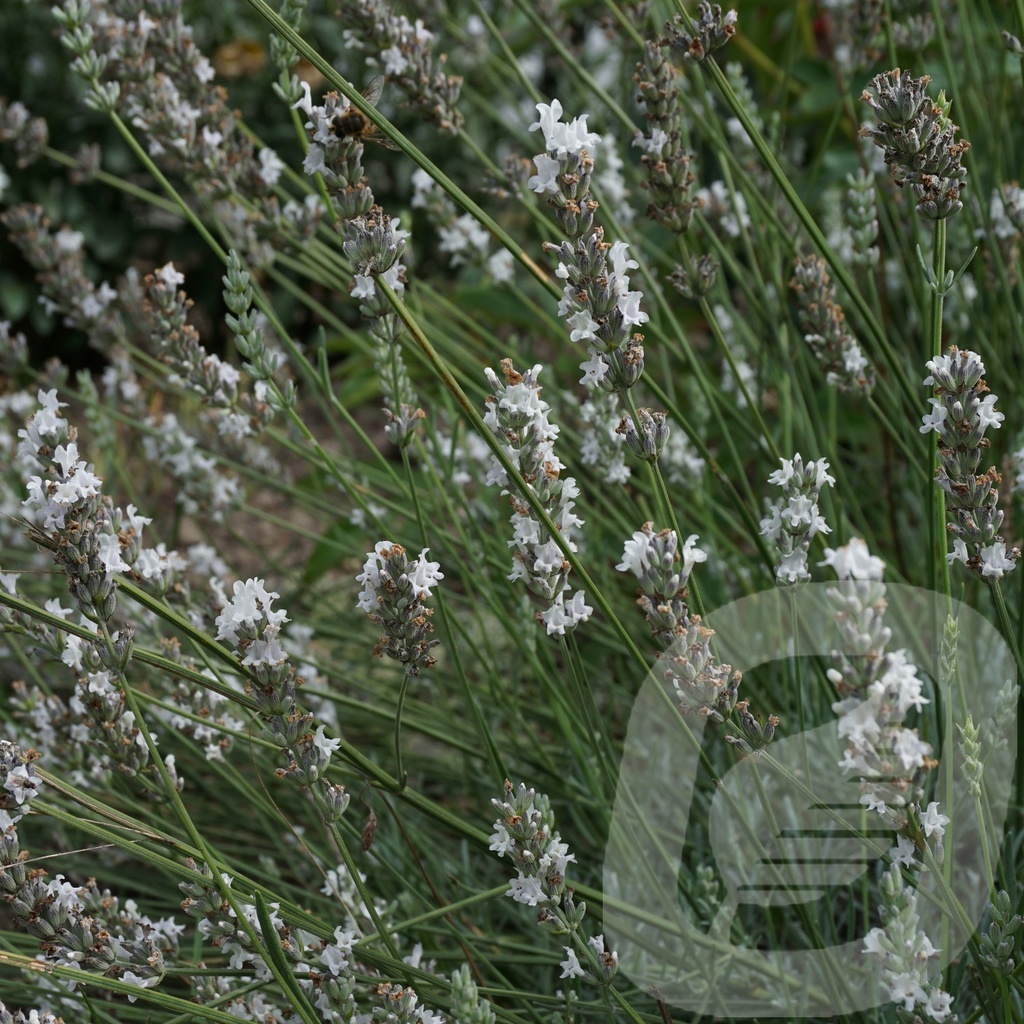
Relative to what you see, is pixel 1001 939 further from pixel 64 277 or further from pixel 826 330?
pixel 64 277

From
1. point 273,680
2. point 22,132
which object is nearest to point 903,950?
point 273,680

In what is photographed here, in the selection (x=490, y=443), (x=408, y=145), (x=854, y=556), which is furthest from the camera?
(x=408, y=145)

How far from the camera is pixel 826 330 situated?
1.23m

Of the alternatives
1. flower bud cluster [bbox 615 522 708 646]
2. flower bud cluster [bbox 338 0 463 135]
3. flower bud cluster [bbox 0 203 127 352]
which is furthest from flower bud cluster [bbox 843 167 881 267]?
flower bud cluster [bbox 0 203 127 352]

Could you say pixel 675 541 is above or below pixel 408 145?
below

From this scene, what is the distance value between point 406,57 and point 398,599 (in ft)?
2.15

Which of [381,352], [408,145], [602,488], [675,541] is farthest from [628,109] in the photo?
[675,541]

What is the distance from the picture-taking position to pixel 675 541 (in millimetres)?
821

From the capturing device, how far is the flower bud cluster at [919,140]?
0.86m

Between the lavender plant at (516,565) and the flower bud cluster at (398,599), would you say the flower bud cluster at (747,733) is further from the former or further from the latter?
the flower bud cluster at (398,599)

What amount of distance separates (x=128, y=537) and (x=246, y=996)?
1.68 ft

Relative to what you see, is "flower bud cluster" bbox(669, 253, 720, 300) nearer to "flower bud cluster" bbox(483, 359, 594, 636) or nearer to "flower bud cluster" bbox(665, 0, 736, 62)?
"flower bud cluster" bbox(665, 0, 736, 62)

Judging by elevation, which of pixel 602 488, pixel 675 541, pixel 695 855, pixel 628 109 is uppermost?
pixel 628 109

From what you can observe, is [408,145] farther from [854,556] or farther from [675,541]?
[854,556]
